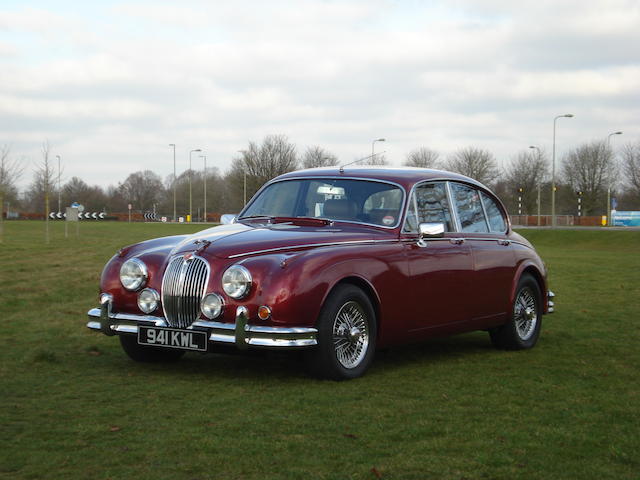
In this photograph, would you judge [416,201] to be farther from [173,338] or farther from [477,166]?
[477,166]

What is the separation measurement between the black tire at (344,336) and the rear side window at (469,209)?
6.41 feet

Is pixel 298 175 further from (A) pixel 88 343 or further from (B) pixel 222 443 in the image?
(B) pixel 222 443

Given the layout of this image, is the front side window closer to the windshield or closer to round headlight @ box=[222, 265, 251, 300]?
the windshield

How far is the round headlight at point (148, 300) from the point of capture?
21.8ft

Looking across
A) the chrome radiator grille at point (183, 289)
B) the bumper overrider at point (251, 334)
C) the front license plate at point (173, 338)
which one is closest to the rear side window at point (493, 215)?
the bumper overrider at point (251, 334)

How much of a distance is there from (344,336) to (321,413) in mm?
1198

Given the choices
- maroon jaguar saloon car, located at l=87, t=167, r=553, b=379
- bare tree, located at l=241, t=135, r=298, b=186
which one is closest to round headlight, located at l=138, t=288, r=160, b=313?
maroon jaguar saloon car, located at l=87, t=167, r=553, b=379

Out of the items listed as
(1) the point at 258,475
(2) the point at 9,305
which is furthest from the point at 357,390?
(2) the point at 9,305

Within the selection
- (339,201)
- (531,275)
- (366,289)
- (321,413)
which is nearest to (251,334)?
(321,413)

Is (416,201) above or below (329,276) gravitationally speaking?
above

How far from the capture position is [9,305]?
467 inches

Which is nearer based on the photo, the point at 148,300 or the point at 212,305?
the point at 212,305

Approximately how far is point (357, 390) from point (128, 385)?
Result: 5.68 feet

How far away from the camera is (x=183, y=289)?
650cm
